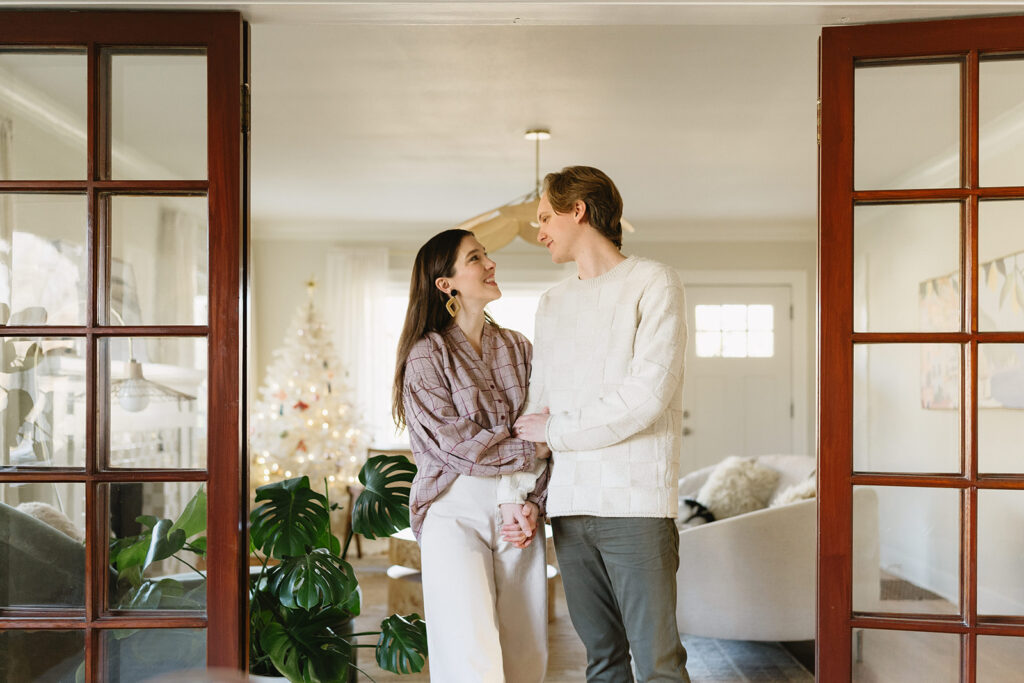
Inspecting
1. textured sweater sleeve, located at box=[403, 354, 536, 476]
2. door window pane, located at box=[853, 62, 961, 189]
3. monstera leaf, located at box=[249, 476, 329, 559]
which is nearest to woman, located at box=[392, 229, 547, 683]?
textured sweater sleeve, located at box=[403, 354, 536, 476]

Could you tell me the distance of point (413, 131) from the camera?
488cm

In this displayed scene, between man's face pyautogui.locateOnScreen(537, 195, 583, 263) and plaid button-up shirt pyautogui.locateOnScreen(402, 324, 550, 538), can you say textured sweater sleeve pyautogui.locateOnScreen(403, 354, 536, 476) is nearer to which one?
plaid button-up shirt pyautogui.locateOnScreen(402, 324, 550, 538)

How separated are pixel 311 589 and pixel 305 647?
174 millimetres

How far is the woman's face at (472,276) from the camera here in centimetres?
236

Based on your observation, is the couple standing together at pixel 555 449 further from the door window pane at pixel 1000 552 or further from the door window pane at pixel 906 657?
the door window pane at pixel 1000 552

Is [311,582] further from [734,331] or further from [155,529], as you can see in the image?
[734,331]

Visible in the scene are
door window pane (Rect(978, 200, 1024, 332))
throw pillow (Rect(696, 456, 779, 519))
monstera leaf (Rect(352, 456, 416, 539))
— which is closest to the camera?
door window pane (Rect(978, 200, 1024, 332))

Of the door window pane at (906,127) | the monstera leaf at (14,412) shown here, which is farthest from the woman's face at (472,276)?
the monstera leaf at (14,412)

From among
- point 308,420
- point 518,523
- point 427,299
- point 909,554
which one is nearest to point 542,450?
point 518,523

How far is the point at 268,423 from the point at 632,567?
540 cm

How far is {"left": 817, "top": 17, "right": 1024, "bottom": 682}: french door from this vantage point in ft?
6.90

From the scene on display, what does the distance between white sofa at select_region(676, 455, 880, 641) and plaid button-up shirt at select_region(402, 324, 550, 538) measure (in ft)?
5.76

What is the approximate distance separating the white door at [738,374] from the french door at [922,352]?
5629 millimetres

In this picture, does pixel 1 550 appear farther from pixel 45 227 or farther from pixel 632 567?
pixel 632 567
